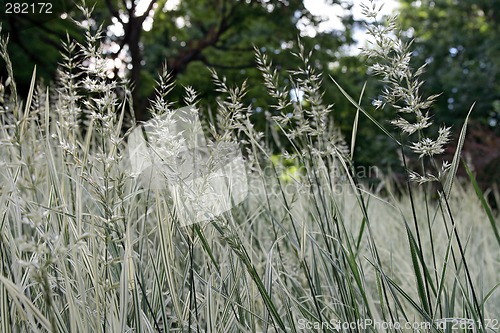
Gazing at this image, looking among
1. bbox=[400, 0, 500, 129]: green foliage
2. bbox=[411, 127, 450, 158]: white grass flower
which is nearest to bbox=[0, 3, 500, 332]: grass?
bbox=[411, 127, 450, 158]: white grass flower

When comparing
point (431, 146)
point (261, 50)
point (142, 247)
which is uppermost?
point (261, 50)

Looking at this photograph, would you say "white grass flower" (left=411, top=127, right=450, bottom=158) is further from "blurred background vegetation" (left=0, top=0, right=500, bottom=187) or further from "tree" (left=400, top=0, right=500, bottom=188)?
"tree" (left=400, top=0, right=500, bottom=188)

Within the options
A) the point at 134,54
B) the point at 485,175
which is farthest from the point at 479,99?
the point at 134,54

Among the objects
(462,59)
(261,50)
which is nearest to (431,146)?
(261,50)

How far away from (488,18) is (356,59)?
315 inches

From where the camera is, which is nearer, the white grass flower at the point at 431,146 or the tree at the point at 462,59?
the white grass flower at the point at 431,146

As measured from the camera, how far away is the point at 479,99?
41.6 ft

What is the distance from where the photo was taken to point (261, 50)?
9.00 m

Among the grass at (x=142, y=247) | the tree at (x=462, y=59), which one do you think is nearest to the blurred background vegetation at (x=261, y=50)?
Answer: the tree at (x=462, y=59)

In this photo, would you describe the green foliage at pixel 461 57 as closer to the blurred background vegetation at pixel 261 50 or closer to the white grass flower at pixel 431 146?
the blurred background vegetation at pixel 261 50

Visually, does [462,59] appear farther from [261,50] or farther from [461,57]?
[261,50]

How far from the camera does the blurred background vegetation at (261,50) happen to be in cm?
736

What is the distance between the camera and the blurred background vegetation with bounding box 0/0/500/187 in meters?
7.36

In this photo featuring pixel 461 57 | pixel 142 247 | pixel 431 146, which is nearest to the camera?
pixel 431 146
